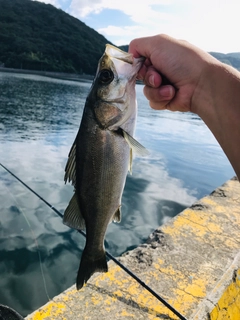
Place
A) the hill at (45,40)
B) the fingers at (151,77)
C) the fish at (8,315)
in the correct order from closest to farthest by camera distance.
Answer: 1. the fish at (8,315)
2. the fingers at (151,77)
3. the hill at (45,40)

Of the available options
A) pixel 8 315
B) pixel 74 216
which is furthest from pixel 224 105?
pixel 8 315

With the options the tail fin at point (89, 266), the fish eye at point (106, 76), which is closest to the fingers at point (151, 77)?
the fish eye at point (106, 76)

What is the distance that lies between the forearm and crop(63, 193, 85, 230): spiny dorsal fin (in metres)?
→ 1.14

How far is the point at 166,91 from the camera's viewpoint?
2502mm

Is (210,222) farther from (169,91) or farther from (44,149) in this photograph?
(44,149)

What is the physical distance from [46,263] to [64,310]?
9.34 feet

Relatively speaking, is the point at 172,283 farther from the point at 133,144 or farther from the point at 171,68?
the point at 171,68

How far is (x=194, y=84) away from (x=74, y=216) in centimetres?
144

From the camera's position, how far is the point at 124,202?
26.4 feet

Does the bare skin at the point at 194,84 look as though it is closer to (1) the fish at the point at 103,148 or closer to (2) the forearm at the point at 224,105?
(2) the forearm at the point at 224,105

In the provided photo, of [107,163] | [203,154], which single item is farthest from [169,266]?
[203,154]

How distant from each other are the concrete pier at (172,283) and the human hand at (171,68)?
1920mm

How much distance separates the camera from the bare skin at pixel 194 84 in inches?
82.0

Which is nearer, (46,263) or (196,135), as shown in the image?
(46,263)
